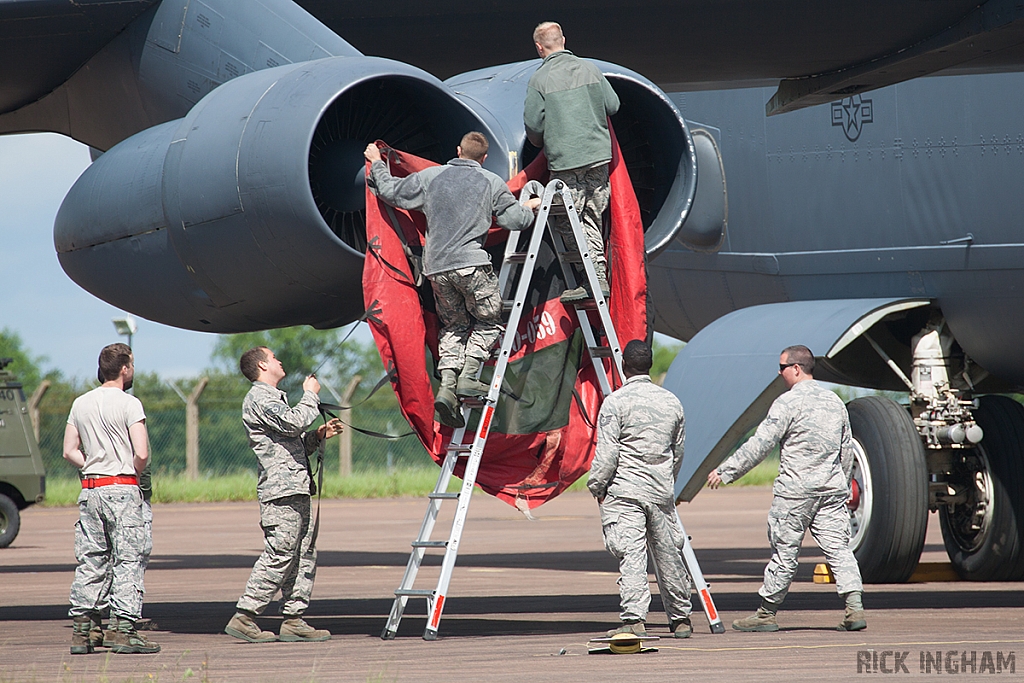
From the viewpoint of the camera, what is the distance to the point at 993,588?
1259 cm

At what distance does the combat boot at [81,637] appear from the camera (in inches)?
332

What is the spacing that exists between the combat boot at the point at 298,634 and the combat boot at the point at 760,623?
284 centimetres

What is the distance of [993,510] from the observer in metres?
13.0

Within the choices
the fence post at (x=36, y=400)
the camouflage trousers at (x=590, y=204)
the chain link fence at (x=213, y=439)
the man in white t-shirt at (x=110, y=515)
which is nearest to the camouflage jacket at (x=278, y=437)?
the man in white t-shirt at (x=110, y=515)

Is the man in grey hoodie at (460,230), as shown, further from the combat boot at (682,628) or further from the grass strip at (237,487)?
the grass strip at (237,487)

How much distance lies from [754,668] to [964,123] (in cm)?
731

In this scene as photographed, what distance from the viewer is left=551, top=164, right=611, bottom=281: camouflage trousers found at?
28.5 ft

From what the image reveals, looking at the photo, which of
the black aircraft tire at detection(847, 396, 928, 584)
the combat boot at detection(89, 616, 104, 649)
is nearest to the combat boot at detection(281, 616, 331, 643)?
the combat boot at detection(89, 616, 104, 649)

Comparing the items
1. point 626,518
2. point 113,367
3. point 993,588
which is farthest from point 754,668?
point 993,588

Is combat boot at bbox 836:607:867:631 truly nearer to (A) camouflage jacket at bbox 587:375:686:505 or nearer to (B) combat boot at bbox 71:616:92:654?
(A) camouflage jacket at bbox 587:375:686:505

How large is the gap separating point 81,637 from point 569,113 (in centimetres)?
456

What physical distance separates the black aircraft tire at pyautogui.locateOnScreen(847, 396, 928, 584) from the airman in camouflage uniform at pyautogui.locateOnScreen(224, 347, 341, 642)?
5854 millimetres

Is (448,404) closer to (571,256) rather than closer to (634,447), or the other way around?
(634,447)

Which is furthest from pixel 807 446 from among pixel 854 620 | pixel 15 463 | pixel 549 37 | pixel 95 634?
pixel 15 463
